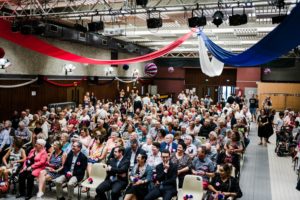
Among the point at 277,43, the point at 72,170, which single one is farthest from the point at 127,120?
the point at 277,43

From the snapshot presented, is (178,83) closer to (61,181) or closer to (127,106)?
(127,106)

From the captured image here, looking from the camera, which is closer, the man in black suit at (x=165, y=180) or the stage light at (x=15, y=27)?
the man in black suit at (x=165, y=180)

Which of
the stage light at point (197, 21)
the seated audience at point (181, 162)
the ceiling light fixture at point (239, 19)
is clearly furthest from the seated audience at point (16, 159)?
the ceiling light fixture at point (239, 19)

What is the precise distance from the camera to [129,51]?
17.6m

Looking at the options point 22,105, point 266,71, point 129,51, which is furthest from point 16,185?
point 266,71

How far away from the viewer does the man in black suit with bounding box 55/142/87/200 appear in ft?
17.9

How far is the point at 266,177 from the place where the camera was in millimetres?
7273

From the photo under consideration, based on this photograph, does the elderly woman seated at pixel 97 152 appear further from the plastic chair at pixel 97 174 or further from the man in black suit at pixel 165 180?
the man in black suit at pixel 165 180

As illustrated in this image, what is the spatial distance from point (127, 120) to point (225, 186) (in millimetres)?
4634

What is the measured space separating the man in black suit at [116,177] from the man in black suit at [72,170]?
50 cm

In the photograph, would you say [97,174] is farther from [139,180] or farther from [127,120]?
[127,120]

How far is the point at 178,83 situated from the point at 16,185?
19.2m

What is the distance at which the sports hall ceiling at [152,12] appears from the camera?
26.1 feet

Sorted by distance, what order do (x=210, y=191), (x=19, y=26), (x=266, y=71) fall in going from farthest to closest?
1. (x=266, y=71)
2. (x=19, y=26)
3. (x=210, y=191)
